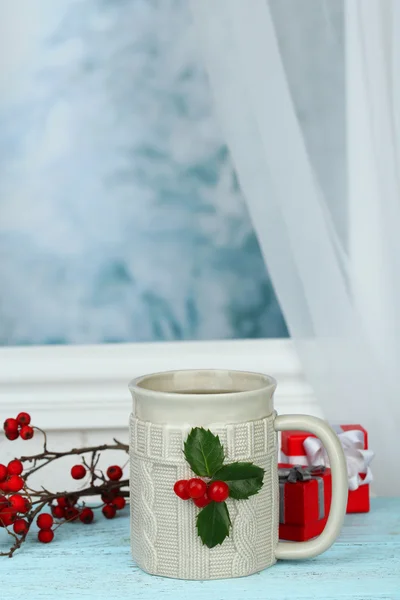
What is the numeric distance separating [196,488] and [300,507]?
17cm

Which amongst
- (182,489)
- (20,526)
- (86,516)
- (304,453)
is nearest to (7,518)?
(20,526)

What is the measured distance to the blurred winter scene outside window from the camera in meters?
1.34

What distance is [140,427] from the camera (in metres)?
0.74

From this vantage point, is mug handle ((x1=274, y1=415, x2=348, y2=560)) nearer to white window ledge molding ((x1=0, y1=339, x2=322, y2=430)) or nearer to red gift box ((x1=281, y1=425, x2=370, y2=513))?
red gift box ((x1=281, y1=425, x2=370, y2=513))

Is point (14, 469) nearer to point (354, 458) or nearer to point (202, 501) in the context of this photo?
point (202, 501)

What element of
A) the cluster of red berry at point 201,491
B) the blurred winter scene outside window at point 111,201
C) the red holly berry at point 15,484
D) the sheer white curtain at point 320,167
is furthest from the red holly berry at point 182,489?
the blurred winter scene outside window at point 111,201

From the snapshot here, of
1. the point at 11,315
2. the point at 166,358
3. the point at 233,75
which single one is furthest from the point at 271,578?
the point at 11,315

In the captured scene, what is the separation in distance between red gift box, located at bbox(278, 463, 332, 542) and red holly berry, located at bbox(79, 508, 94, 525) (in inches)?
9.5

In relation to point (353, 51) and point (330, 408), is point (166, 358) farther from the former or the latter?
point (353, 51)

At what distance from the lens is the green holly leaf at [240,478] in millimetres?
707

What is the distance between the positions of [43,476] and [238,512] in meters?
0.52

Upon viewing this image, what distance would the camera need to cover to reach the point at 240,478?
71 cm

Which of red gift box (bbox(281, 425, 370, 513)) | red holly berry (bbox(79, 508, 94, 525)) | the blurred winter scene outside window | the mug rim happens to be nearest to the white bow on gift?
red gift box (bbox(281, 425, 370, 513))

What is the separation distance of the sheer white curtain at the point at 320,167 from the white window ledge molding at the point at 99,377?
0.08m
